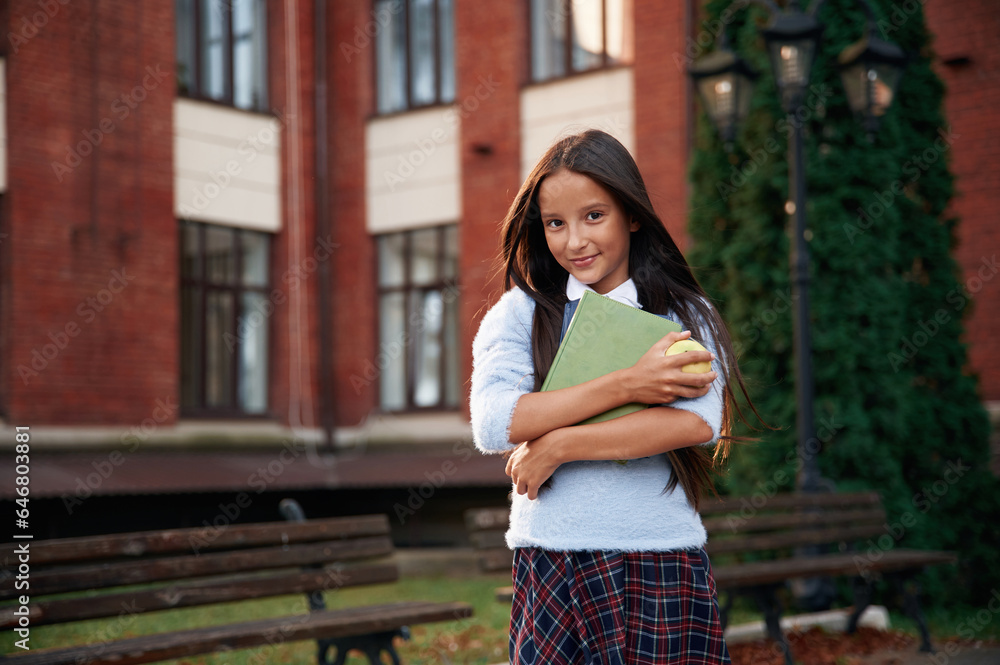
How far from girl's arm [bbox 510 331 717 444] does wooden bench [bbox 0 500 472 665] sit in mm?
2366

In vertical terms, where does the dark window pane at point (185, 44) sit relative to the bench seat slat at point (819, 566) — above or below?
above

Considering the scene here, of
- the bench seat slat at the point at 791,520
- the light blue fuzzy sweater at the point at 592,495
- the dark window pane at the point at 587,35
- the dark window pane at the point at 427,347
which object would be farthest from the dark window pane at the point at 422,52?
the light blue fuzzy sweater at the point at 592,495

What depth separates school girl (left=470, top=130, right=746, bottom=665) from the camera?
80.9 inches

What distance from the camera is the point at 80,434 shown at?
11586mm

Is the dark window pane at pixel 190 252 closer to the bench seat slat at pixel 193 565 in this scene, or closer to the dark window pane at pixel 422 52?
the dark window pane at pixel 422 52

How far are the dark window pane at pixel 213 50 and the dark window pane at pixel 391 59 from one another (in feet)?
7.07

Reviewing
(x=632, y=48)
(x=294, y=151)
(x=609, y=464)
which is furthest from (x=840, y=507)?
(x=294, y=151)

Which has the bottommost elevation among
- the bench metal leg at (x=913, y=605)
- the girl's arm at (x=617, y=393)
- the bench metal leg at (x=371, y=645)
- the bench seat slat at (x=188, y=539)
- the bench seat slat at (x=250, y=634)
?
the bench metal leg at (x=913, y=605)

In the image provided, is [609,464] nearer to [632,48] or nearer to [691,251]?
[691,251]

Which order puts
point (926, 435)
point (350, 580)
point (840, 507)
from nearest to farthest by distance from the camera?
point (350, 580) → point (840, 507) → point (926, 435)

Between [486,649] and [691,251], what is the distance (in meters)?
3.91

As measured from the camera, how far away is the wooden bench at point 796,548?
5496mm

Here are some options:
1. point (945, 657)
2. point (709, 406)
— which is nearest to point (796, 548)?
point (945, 657)

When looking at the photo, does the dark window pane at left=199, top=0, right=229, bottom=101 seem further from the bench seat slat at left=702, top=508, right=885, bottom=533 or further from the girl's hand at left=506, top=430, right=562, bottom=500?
the girl's hand at left=506, top=430, right=562, bottom=500
